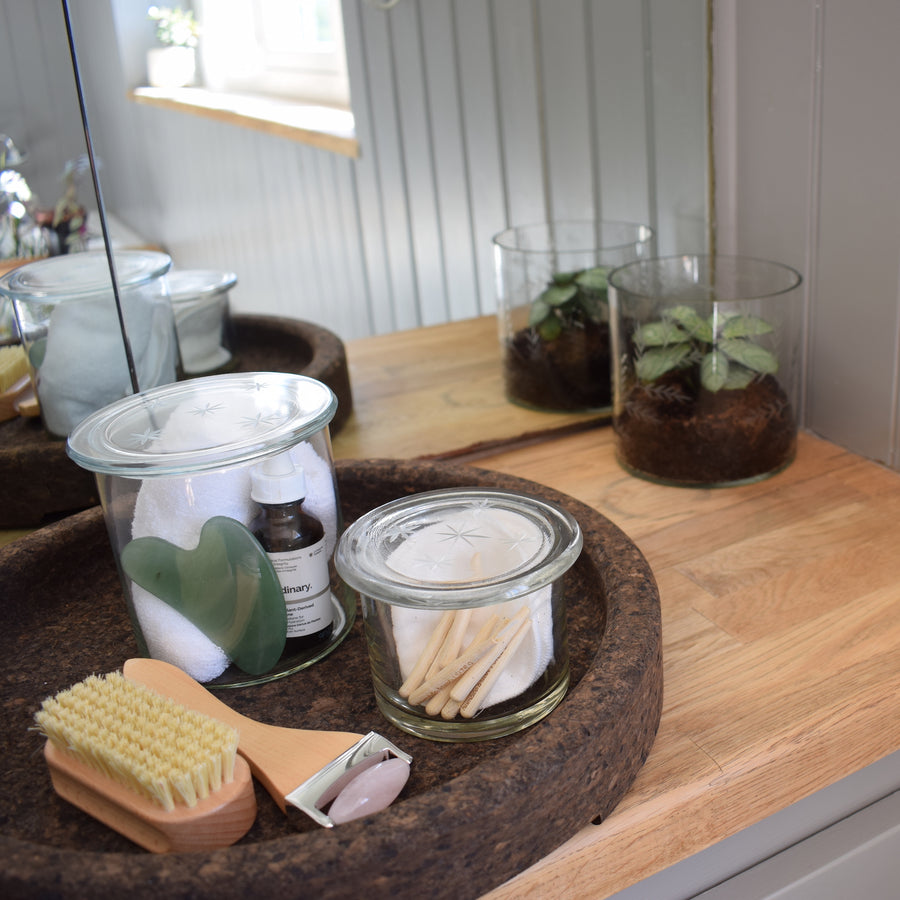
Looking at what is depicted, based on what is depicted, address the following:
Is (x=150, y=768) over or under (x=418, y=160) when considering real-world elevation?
under

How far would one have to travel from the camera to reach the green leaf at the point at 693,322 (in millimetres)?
725

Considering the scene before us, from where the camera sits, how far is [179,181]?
62cm

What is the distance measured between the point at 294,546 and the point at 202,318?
12.4 inches

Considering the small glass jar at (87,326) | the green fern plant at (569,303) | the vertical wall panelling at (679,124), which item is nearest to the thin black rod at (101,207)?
the small glass jar at (87,326)

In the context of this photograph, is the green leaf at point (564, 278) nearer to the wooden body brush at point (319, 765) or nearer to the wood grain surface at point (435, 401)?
the wood grain surface at point (435, 401)

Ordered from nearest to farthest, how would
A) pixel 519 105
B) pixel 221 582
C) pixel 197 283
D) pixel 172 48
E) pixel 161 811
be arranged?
1. pixel 161 811
2. pixel 221 582
3. pixel 172 48
4. pixel 197 283
5. pixel 519 105

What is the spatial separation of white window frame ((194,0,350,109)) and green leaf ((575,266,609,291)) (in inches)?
11.9

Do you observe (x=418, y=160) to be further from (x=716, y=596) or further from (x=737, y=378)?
(x=716, y=596)

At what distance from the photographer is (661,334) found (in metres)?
0.74

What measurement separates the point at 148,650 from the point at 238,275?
1.03 feet

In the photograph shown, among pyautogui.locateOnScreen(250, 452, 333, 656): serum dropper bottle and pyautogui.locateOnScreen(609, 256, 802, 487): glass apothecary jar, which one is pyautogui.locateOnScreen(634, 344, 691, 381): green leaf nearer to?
pyautogui.locateOnScreen(609, 256, 802, 487): glass apothecary jar

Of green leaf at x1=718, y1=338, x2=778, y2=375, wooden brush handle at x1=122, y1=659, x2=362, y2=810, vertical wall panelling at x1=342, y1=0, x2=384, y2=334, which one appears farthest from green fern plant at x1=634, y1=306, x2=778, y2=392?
wooden brush handle at x1=122, y1=659, x2=362, y2=810

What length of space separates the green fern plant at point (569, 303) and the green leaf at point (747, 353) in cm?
17

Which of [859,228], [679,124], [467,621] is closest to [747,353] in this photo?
[859,228]
